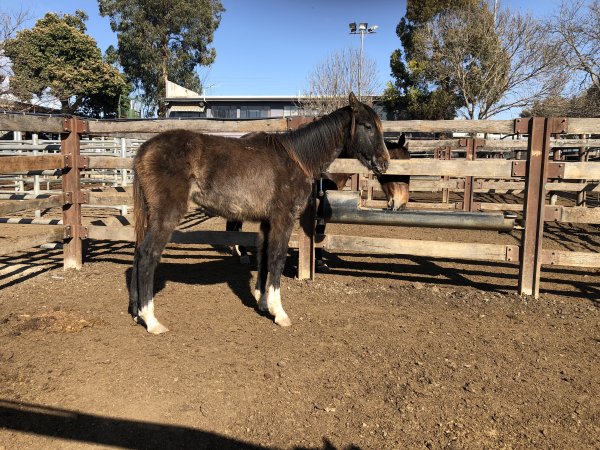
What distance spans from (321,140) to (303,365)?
2.43 metres

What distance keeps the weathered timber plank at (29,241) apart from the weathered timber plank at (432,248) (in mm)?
3532

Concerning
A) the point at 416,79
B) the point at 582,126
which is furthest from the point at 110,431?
the point at 416,79

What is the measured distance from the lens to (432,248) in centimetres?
526

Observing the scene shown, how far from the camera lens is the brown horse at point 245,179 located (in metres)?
4.00

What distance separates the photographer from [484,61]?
853 inches

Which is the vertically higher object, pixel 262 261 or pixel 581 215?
pixel 581 215

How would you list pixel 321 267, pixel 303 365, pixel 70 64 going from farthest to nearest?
pixel 70 64 < pixel 321 267 < pixel 303 365

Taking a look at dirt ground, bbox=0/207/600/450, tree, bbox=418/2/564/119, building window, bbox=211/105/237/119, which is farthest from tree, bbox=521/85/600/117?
building window, bbox=211/105/237/119

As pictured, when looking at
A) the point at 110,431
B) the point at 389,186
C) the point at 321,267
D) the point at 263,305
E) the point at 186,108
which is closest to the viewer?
the point at 110,431

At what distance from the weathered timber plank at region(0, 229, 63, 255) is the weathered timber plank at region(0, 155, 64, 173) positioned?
802mm

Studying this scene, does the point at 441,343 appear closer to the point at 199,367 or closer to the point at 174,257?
the point at 199,367

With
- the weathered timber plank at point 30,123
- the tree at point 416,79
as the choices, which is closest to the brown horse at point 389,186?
the weathered timber plank at point 30,123

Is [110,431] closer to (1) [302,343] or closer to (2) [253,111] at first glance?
(1) [302,343]

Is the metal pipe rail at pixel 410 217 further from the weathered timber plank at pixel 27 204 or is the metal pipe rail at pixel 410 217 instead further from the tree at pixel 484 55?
the tree at pixel 484 55
